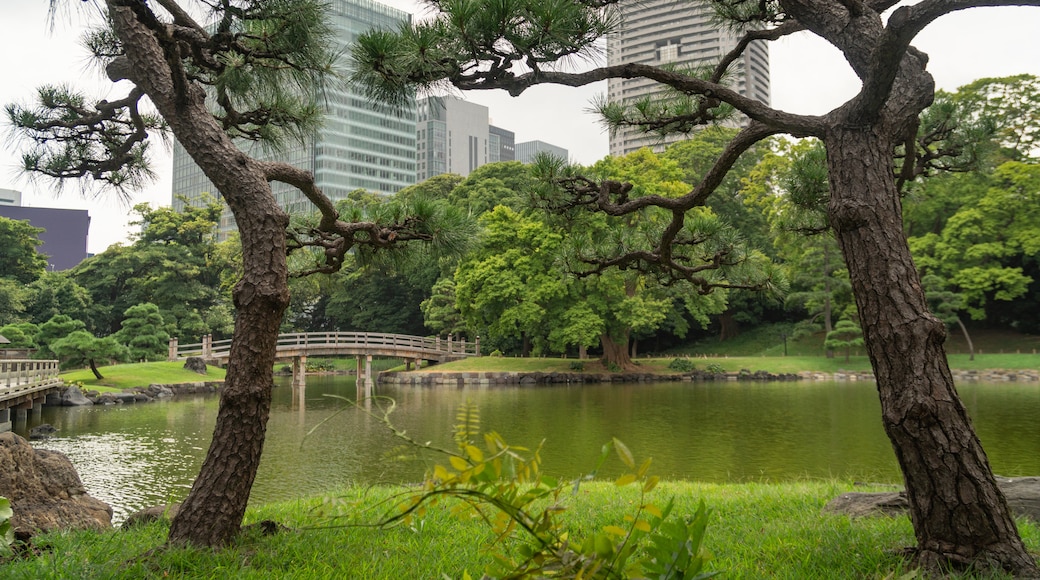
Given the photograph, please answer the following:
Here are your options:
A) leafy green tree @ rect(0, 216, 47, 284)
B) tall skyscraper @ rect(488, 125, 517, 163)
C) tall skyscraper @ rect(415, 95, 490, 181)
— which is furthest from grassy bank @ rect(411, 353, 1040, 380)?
tall skyscraper @ rect(488, 125, 517, 163)

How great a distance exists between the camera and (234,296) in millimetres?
2307

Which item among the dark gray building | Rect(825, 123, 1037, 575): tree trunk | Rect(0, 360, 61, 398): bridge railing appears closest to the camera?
Rect(825, 123, 1037, 575): tree trunk

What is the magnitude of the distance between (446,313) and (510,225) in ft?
18.9

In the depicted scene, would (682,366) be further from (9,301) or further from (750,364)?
(9,301)

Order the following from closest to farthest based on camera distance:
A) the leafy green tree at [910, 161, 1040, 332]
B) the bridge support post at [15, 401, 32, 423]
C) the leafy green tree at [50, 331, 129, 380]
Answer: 1. the bridge support post at [15, 401, 32, 423]
2. the leafy green tree at [50, 331, 129, 380]
3. the leafy green tree at [910, 161, 1040, 332]

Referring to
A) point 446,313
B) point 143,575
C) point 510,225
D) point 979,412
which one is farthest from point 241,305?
point 446,313

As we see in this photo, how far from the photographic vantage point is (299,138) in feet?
12.5

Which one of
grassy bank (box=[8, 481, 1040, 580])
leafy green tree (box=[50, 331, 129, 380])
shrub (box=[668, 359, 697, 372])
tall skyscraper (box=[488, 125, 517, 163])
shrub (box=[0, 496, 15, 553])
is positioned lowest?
shrub (box=[668, 359, 697, 372])

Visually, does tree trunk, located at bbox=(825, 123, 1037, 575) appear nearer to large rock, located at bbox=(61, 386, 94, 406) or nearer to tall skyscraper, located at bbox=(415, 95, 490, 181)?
large rock, located at bbox=(61, 386, 94, 406)

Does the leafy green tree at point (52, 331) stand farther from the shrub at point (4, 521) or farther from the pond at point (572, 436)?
the shrub at point (4, 521)

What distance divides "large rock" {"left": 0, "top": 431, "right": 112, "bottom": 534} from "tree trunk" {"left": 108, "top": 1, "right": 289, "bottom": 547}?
1.41 meters

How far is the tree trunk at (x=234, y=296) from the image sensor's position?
2.14 metres

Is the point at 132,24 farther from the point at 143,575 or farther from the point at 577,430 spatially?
the point at 577,430

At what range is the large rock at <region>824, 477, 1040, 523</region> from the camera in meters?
2.79
